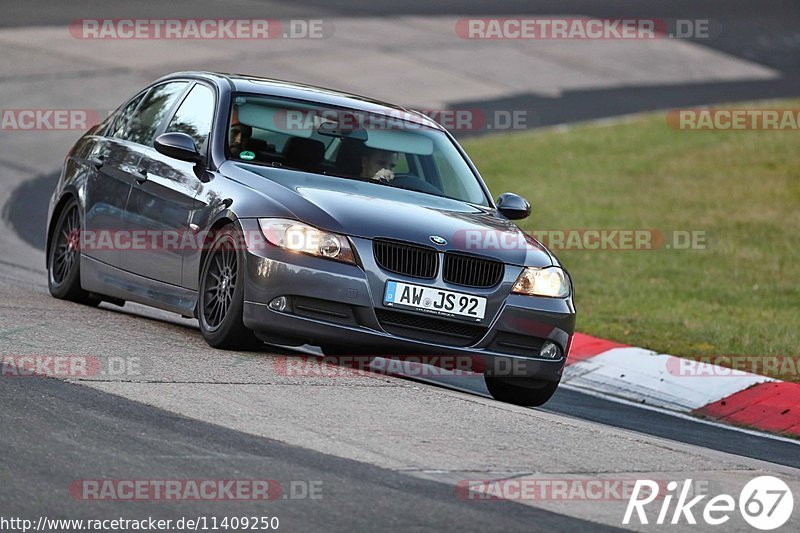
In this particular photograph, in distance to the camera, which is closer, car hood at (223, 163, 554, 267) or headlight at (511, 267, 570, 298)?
car hood at (223, 163, 554, 267)

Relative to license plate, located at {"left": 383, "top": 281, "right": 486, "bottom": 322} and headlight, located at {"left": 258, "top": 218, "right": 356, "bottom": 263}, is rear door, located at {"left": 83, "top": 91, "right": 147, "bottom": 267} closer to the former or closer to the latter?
headlight, located at {"left": 258, "top": 218, "right": 356, "bottom": 263}

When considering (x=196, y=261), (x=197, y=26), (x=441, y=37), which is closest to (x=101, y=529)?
(x=196, y=261)

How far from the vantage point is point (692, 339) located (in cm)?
1228

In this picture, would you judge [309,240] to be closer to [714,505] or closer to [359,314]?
[359,314]

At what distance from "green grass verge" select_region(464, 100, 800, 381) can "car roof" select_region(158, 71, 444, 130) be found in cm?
318

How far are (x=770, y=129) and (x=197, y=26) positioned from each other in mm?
11298

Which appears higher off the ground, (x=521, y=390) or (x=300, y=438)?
(x=300, y=438)

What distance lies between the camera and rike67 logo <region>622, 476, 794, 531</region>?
5949mm

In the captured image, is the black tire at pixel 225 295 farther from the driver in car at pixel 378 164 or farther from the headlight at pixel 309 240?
A: the driver in car at pixel 378 164

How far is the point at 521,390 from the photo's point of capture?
29.3 feet

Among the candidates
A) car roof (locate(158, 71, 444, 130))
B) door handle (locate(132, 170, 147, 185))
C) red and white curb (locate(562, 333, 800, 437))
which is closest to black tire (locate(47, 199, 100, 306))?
door handle (locate(132, 170, 147, 185))

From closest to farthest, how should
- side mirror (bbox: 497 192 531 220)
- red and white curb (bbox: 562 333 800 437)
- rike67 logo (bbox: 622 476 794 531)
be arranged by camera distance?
rike67 logo (bbox: 622 476 794 531)
side mirror (bbox: 497 192 531 220)
red and white curb (bbox: 562 333 800 437)

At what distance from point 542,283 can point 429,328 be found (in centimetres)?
75

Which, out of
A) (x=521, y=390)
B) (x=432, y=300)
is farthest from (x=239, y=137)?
(x=521, y=390)
